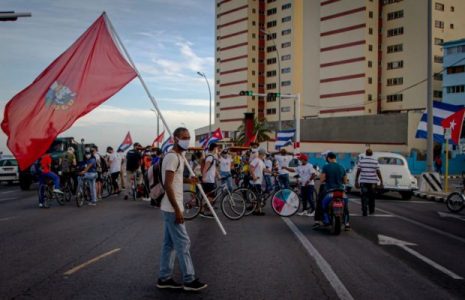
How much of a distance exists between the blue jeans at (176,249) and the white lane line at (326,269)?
183 cm

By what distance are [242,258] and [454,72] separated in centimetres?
6195

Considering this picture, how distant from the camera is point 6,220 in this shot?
12711mm

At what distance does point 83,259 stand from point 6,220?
5.94 m

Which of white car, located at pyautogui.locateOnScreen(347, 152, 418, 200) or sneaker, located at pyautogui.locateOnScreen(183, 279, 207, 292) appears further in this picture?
white car, located at pyautogui.locateOnScreen(347, 152, 418, 200)

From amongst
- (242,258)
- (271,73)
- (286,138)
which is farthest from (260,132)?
(242,258)

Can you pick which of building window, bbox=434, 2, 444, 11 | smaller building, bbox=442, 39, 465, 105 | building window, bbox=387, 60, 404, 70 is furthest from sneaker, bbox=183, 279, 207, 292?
building window, bbox=387, 60, 404, 70

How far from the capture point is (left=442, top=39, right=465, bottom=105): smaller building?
6097 centimetres

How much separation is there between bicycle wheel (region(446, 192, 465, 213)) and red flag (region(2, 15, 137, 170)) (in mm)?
12116

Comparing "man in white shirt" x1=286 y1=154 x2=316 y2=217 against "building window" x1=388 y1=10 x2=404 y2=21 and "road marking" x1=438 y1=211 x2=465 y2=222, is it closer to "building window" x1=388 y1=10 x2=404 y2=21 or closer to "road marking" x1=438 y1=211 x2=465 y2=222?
"road marking" x1=438 y1=211 x2=465 y2=222

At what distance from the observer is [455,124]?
22.1 meters

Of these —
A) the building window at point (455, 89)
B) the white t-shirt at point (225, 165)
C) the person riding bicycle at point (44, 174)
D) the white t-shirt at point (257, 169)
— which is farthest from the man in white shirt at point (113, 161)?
the building window at point (455, 89)

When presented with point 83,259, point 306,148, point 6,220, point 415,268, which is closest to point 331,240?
point 415,268

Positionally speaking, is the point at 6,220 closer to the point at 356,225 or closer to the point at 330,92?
the point at 356,225

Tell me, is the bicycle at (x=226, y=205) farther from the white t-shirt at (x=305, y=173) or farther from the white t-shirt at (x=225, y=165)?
the white t-shirt at (x=225, y=165)
